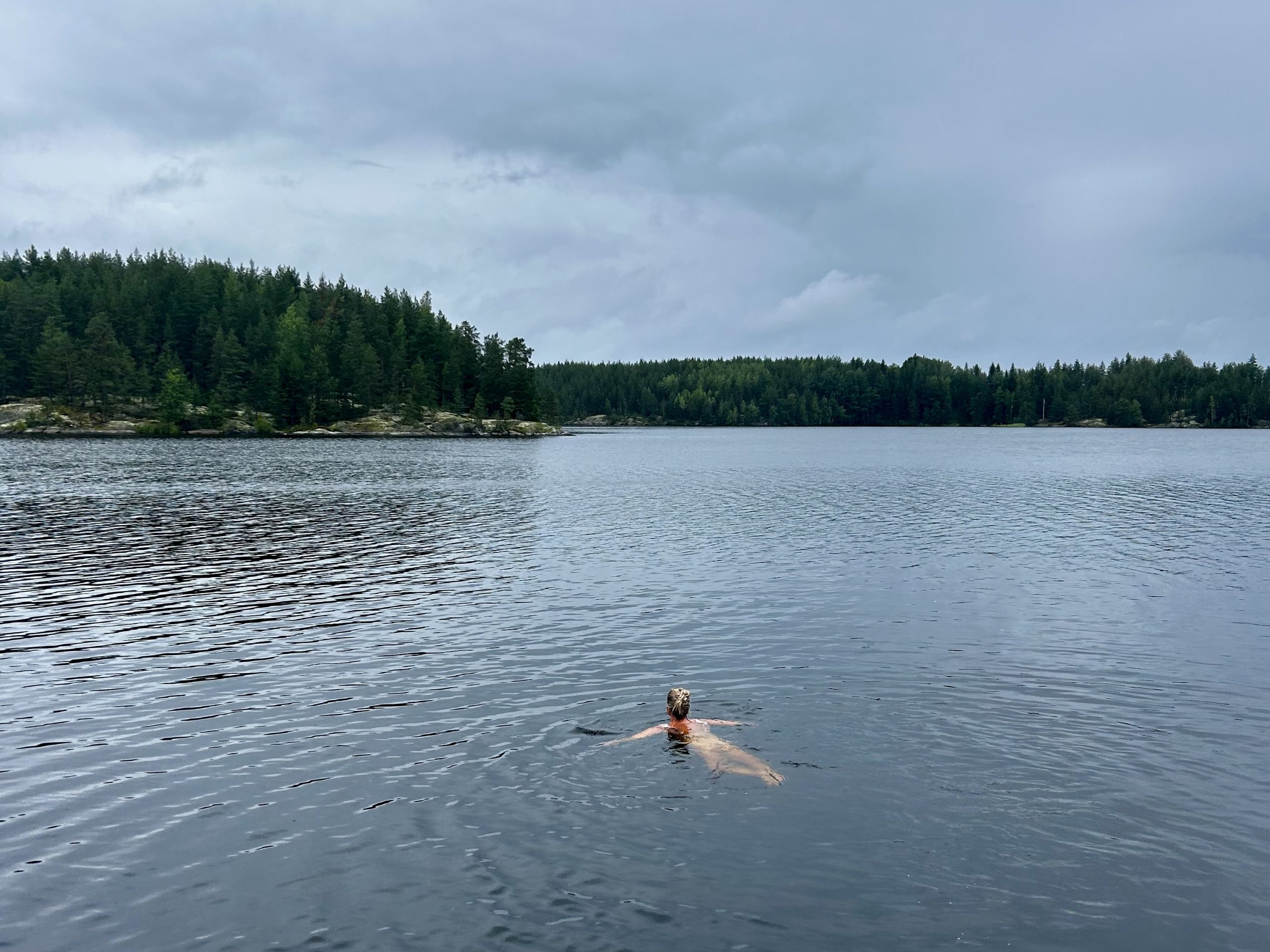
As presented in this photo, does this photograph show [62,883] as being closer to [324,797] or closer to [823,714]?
[324,797]

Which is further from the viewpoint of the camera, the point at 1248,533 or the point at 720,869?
the point at 1248,533

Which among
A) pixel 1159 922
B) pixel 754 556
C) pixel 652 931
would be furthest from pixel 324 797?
pixel 754 556

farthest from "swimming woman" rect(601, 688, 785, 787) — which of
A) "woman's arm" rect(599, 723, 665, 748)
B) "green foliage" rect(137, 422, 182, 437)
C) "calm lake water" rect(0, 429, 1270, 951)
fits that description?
"green foliage" rect(137, 422, 182, 437)

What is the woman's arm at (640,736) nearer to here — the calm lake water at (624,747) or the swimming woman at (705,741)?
the swimming woman at (705,741)

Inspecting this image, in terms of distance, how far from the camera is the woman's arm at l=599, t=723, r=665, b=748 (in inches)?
820

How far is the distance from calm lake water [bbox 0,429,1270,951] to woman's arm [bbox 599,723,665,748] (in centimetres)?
55

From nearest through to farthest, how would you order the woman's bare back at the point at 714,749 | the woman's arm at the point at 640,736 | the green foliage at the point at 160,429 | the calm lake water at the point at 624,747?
1. the calm lake water at the point at 624,747
2. the woman's bare back at the point at 714,749
3. the woman's arm at the point at 640,736
4. the green foliage at the point at 160,429

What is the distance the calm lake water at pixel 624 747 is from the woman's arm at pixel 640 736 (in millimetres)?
553

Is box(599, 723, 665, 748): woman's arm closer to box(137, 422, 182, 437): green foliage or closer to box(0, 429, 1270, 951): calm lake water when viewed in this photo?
box(0, 429, 1270, 951): calm lake water

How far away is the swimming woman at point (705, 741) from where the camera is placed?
64.0ft

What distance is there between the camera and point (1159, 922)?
13.6m

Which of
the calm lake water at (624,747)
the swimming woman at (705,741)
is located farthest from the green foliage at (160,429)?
the swimming woman at (705,741)

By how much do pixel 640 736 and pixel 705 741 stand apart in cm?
156

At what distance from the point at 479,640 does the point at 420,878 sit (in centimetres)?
1594
